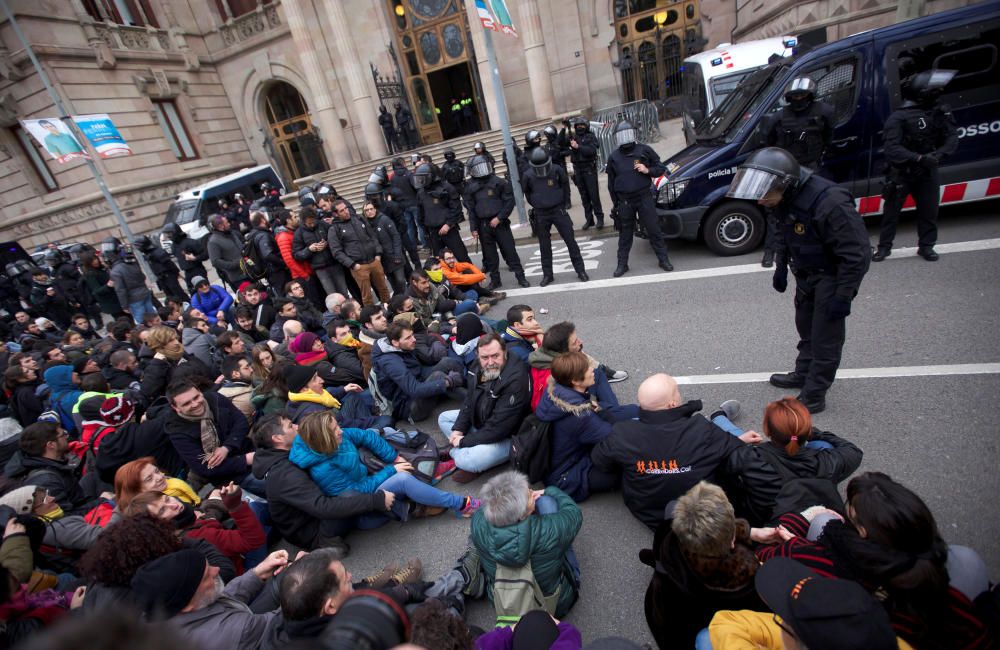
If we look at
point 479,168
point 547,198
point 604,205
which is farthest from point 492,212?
point 604,205

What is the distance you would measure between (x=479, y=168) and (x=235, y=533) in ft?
19.2

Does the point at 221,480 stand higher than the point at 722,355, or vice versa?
the point at 221,480

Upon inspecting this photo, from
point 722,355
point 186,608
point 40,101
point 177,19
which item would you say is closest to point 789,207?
point 722,355

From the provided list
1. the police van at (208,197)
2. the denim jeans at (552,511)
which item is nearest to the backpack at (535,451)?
the denim jeans at (552,511)

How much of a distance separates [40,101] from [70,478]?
71.1 feet

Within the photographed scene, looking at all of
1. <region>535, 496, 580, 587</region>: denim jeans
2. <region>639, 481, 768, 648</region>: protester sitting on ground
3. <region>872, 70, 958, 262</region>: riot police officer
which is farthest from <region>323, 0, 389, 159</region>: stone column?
<region>639, 481, 768, 648</region>: protester sitting on ground

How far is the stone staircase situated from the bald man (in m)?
14.2

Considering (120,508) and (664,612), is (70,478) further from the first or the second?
(664,612)

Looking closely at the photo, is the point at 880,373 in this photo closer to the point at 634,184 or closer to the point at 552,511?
the point at 552,511

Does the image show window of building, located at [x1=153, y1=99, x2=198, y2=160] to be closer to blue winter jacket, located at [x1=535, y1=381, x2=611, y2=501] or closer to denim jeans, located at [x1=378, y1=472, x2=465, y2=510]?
denim jeans, located at [x1=378, y1=472, x2=465, y2=510]

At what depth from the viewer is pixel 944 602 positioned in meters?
1.47

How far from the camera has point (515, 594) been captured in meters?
2.26

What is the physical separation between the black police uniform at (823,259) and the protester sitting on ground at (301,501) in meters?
3.19

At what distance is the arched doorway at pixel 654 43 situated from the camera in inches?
661
